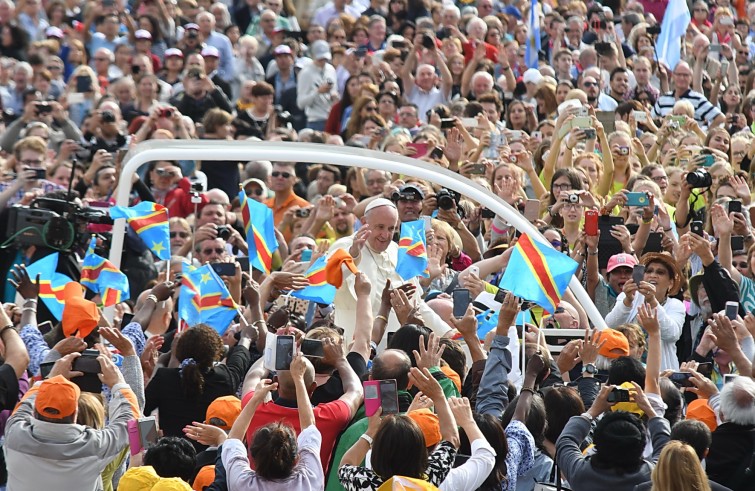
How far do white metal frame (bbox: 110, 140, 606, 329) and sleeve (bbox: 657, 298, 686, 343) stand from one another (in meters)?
0.39

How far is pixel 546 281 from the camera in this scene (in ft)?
30.6

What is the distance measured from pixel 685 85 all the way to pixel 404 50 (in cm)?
337

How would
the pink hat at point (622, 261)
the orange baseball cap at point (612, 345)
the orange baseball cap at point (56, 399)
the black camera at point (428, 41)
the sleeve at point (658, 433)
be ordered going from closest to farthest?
the orange baseball cap at point (56, 399)
the sleeve at point (658, 433)
the orange baseball cap at point (612, 345)
the pink hat at point (622, 261)
the black camera at point (428, 41)

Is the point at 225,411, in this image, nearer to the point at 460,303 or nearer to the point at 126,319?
the point at 460,303

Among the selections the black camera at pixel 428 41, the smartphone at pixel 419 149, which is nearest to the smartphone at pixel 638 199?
the smartphone at pixel 419 149

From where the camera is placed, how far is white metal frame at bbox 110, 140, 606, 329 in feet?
33.7

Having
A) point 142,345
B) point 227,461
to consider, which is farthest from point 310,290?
point 227,461

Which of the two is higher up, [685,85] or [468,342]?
[468,342]

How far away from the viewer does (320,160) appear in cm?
1047

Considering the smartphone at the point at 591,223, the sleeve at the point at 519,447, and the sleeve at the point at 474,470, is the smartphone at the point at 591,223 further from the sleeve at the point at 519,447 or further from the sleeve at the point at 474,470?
the sleeve at the point at 474,470

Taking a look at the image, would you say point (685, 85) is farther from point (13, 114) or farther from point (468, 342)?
point (468, 342)

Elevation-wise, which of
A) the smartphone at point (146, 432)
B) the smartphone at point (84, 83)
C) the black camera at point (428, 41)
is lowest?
the smartphone at point (84, 83)

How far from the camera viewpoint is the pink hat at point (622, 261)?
11.1 metres

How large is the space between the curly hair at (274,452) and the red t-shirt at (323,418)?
576 millimetres
